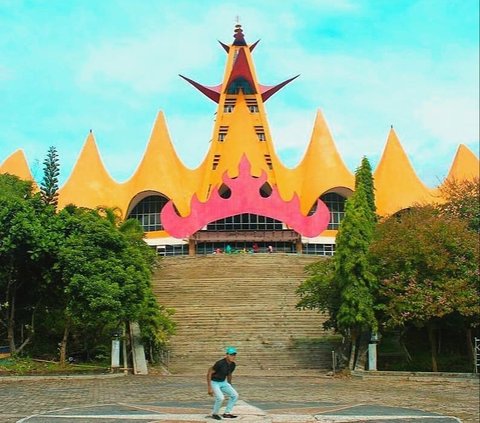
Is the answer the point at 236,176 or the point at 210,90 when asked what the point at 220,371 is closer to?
the point at 236,176

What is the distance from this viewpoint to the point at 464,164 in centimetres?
4084

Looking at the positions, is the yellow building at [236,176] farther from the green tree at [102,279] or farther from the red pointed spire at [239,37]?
the green tree at [102,279]

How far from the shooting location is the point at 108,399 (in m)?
9.65

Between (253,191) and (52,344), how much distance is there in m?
18.8

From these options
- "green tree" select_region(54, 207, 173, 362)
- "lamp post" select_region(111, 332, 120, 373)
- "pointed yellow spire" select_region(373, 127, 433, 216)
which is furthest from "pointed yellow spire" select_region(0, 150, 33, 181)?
"lamp post" select_region(111, 332, 120, 373)

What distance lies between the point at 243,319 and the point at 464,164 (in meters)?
26.5

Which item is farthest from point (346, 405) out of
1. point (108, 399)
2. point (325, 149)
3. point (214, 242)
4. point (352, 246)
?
point (325, 149)

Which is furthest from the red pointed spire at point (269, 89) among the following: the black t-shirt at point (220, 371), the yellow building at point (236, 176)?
the black t-shirt at point (220, 371)

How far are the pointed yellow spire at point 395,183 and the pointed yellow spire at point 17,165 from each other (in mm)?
22617

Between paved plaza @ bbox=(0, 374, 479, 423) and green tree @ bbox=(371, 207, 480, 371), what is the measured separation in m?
1.59

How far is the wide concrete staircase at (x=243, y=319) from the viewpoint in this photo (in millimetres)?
17203

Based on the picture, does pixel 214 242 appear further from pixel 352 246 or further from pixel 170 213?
pixel 352 246

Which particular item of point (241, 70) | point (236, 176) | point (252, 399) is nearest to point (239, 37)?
point (241, 70)

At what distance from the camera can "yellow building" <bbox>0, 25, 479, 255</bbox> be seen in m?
37.5
